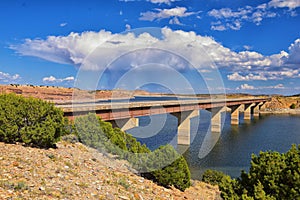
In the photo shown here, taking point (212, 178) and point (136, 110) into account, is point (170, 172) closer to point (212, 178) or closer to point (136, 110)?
point (212, 178)

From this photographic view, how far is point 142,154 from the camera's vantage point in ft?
54.6

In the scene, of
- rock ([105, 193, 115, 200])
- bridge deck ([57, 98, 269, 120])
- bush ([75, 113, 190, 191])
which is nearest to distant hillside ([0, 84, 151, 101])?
bridge deck ([57, 98, 269, 120])

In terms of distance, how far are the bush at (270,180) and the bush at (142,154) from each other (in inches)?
134

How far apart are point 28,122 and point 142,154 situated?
6728mm

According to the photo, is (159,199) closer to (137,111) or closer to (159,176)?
(159,176)

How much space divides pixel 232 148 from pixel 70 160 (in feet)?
94.8

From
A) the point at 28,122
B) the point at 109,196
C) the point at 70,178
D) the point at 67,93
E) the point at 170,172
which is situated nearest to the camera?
the point at 109,196

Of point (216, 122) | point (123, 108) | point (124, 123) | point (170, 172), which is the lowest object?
point (216, 122)

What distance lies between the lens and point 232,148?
123ft

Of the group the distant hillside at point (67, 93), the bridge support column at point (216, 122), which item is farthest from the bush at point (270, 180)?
the bridge support column at point (216, 122)

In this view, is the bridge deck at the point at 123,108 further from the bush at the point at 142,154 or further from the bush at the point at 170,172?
the bush at the point at 170,172

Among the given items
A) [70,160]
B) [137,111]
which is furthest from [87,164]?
[137,111]

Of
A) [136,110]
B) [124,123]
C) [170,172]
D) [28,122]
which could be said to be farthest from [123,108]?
[170,172]

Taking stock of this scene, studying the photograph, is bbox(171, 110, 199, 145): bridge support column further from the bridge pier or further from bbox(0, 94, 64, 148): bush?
bbox(0, 94, 64, 148): bush
